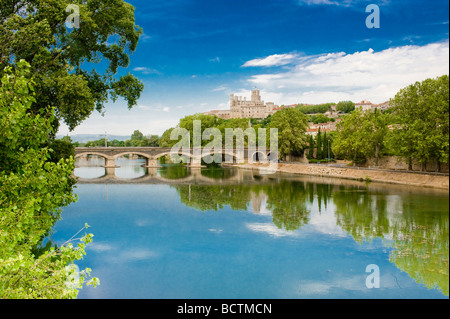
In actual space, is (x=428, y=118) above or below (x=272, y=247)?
above

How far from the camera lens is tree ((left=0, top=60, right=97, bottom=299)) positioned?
3207mm

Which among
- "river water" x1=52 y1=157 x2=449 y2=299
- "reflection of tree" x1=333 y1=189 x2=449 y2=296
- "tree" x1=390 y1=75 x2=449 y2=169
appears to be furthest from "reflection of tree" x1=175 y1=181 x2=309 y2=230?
"tree" x1=390 y1=75 x2=449 y2=169

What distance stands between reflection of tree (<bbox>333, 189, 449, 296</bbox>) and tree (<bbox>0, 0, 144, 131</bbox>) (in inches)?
298

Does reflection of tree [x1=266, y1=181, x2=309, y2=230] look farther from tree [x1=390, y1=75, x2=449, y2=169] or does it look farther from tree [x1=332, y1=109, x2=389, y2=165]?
tree [x1=390, y1=75, x2=449, y2=169]

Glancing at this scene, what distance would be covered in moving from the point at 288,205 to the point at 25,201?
13.4 metres

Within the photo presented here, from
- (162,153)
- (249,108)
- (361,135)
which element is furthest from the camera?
(249,108)

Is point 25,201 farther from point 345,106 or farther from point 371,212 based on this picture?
point 345,106

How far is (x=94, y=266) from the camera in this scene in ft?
26.6

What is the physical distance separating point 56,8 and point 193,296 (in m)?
6.99

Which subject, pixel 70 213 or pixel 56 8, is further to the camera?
pixel 70 213

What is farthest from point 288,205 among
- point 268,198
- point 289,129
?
point 289,129

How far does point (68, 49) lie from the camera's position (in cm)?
914
